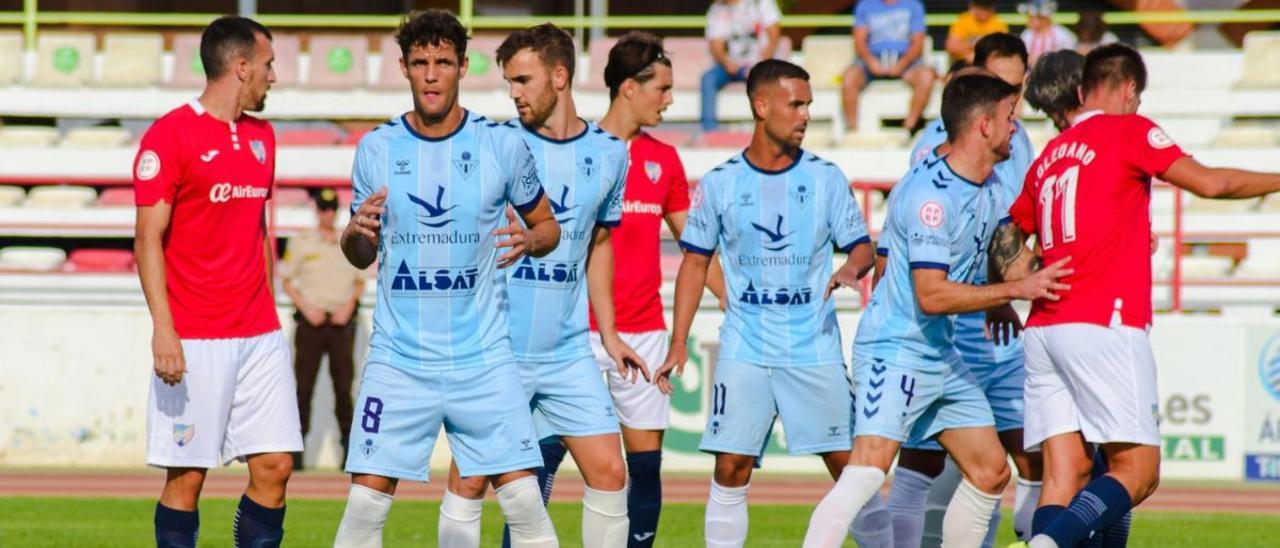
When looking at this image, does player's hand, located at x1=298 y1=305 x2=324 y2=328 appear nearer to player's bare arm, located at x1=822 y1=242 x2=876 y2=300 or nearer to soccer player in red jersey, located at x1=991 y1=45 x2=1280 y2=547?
player's bare arm, located at x1=822 y1=242 x2=876 y2=300

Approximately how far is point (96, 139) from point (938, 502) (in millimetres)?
13474

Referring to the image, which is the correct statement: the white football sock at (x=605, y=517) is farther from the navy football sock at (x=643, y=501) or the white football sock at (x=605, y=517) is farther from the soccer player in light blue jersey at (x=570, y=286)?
the navy football sock at (x=643, y=501)

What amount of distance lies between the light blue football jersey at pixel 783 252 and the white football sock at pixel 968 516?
0.85 m

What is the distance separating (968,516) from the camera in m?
7.27

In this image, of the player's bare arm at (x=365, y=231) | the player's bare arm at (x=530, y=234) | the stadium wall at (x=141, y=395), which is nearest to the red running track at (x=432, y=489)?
the stadium wall at (x=141, y=395)

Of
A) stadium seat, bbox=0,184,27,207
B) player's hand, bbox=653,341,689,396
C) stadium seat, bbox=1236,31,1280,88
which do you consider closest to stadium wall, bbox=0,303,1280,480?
stadium seat, bbox=0,184,27,207

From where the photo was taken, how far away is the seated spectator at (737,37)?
18.3 meters

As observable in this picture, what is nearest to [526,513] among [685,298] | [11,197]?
[685,298]

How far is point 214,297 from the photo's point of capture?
7.16m

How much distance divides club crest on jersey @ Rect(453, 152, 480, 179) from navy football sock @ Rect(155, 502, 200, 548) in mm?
1898

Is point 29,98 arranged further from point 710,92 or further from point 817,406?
point 817,406

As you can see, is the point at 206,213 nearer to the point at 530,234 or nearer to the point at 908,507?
the point at 530,234

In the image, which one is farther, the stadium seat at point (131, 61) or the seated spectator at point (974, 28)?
the stadium seat at point (131, 61)

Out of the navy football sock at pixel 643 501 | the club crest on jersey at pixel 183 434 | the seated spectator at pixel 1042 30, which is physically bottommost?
the navy football sock at pixel 643 501
